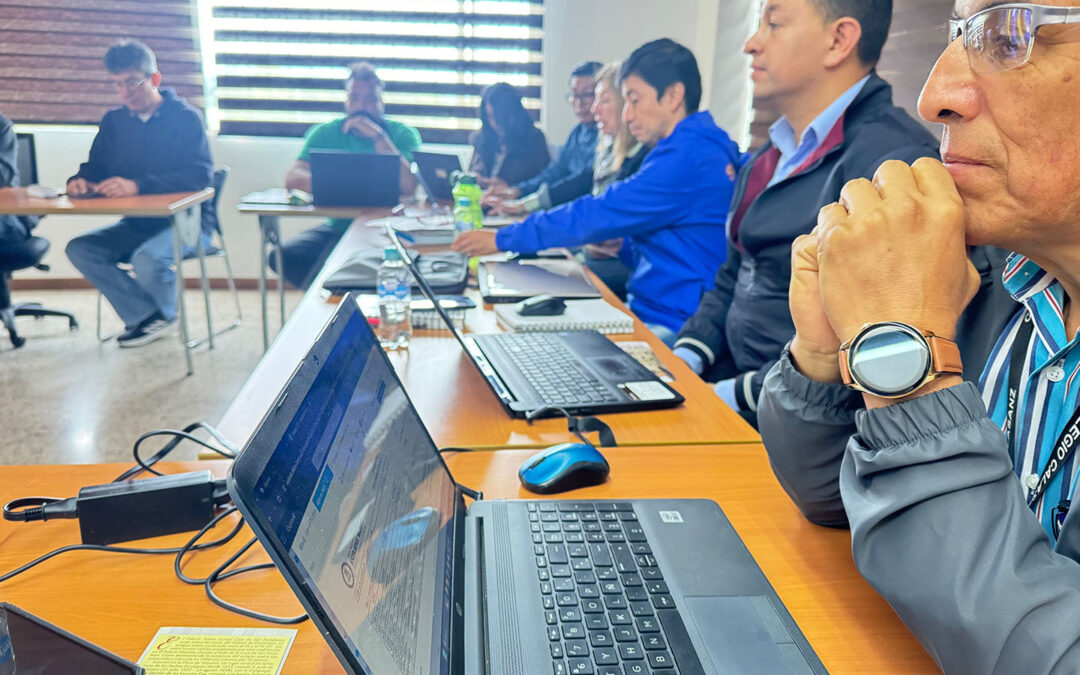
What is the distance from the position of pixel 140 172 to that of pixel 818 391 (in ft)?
13.3

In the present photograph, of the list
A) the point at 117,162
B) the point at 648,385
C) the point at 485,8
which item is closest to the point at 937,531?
the point at 648,385

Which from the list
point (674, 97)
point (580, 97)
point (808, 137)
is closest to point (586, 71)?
point (580, 97)

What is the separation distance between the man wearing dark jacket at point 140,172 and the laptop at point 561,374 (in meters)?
2.94

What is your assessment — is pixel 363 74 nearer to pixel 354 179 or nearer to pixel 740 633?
pixel 354 179

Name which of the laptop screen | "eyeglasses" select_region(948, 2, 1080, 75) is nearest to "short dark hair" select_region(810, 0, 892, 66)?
"eyeglasses" select_region(948, 2, 1080, 75)

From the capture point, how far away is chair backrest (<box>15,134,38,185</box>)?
12.4 feet

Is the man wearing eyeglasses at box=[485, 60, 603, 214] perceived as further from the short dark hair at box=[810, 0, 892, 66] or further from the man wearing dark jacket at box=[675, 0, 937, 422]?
the short dark hair at box=[810, 0, 892, 66]

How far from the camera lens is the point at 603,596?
0.65 meters

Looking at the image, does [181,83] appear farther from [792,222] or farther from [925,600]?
[925,600]

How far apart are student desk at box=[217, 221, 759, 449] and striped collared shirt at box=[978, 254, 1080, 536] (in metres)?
0.35

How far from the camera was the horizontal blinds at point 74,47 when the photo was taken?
4.54 meters

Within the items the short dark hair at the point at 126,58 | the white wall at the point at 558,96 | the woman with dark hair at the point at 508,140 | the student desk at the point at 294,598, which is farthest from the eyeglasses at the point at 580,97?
the student desk at the point at 294,598

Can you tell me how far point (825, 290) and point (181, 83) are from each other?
501cm

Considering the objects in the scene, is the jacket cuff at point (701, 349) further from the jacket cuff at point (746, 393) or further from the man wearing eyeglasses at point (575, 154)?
the man wearing eyeglasses at point (575, 154)
